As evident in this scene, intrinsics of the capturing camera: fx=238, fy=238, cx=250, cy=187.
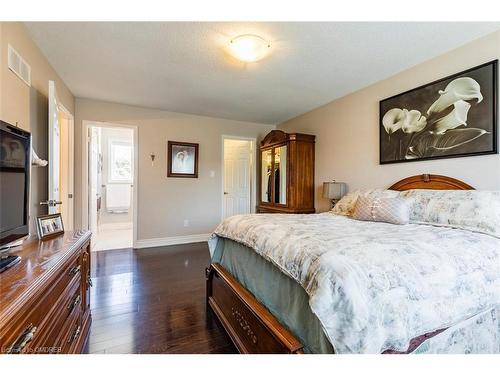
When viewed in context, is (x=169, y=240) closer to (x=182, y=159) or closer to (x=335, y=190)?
(x=182, y=159)

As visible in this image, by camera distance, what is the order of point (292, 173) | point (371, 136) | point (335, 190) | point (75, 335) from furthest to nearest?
point (292, 173) → point (335, 190) → point (371, 136) → point (75, 335)

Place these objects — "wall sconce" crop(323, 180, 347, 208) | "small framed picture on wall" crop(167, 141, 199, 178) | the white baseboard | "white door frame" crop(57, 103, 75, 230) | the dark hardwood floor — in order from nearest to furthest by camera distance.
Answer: the dark hardwood floor
"wall sconce" crop(323, 180, 347, 208)
"white door frame" crop(57, 103, 75, 230)
the white baseboard
"small framed picture on wall" crop(167, 141, 199, 178)

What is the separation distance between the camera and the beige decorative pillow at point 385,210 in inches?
82.7

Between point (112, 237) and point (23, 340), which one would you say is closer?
point (23, 340)

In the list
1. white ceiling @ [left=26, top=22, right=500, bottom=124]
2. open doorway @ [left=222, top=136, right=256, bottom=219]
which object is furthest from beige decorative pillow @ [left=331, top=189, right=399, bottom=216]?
open doorway @ [left=222, top=136, right=256, bottom=219]

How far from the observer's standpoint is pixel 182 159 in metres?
4.48

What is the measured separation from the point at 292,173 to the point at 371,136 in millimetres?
1305

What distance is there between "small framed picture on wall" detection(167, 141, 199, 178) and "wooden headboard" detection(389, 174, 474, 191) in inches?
130

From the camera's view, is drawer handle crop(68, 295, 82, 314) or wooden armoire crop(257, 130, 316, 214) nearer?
drawer handle crop(68, 295, 82, 314)

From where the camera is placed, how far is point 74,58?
98.5 inches

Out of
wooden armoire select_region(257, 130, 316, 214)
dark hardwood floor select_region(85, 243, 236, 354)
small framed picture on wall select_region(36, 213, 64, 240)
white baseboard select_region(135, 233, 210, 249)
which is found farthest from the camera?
white baseboard select_region(135, 233, 210, 249)

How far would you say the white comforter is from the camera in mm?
910

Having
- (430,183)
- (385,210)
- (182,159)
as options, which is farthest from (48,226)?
(430,183)

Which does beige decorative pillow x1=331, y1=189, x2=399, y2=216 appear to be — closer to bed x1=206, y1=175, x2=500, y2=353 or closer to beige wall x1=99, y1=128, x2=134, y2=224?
bed x1=206, y1=175, x2=500, y2=353
